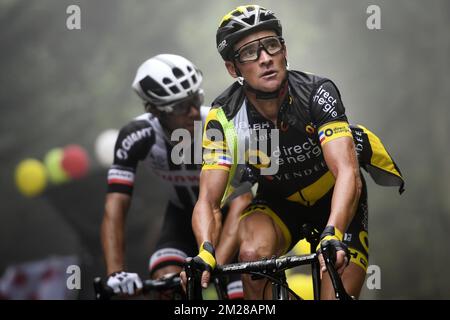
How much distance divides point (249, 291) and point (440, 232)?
13.6 feet

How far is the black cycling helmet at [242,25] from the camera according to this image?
4332 mm

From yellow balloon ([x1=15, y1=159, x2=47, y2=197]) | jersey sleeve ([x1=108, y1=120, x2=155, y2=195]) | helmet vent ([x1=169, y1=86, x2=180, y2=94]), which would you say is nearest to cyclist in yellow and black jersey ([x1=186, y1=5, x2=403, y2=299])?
helmet vent ([x1=169, y1=86, x2=180, y2=94])

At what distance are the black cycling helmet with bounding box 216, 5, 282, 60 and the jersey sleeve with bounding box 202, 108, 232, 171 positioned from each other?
395 millimetres

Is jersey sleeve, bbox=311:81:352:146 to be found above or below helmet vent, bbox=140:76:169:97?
below

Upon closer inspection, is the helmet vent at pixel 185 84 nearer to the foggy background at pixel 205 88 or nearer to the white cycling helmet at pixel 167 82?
the white cycling helmet at pixel 167 82

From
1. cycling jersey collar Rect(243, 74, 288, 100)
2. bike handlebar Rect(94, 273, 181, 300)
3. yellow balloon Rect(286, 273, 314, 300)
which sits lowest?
yellow balloon Rect(286, 273, 314, 300)

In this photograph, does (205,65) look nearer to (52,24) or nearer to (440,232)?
(52,24)

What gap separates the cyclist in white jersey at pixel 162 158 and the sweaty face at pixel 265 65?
1.37 meters

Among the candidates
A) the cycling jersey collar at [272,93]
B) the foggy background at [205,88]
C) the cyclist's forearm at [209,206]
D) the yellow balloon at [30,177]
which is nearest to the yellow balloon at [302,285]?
the foggy background at [205,88]

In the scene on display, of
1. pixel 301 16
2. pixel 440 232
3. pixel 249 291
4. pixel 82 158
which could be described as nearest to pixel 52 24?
pixel 82 158

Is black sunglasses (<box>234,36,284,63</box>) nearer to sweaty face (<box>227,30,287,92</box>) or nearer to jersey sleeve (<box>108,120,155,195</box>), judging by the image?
sweaty face (<box>227,30,287,92</box>)

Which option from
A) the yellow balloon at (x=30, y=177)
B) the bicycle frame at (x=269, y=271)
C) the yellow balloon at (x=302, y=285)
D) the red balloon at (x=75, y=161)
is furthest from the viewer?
the yellow balloon at (x=30, y=177)

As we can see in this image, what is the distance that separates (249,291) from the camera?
4332 millimetres

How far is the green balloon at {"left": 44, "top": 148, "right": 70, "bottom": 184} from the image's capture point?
8406mm
